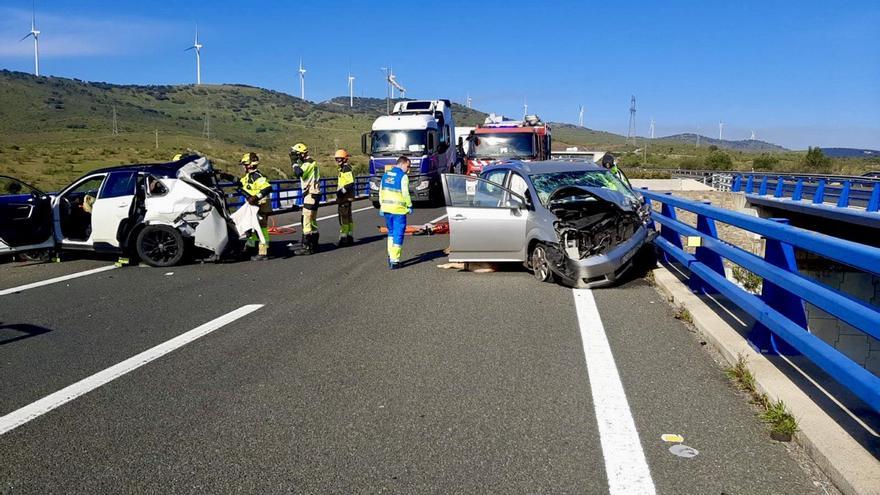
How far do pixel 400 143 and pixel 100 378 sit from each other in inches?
813

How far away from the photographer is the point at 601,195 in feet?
33.6

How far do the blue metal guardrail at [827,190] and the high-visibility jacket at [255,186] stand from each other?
60.1 feet

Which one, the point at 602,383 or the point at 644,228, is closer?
the point at 602,383

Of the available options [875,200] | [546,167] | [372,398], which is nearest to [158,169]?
[546,167]

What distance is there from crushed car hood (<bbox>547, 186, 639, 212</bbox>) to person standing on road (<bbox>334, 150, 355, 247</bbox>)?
5.13 m

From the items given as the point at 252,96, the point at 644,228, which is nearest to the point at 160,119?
the point at 252,96

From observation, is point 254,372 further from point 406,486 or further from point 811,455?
point 811,455

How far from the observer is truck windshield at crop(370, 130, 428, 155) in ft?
85.3

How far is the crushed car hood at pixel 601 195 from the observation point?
10.1 metres

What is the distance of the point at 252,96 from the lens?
182m

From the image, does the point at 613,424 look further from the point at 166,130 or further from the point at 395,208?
the point at 166,130

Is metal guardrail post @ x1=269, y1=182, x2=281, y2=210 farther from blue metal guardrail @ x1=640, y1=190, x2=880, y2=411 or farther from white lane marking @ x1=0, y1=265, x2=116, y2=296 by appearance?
blue metal guardrail @ x1=640, y1=190, x2=880, y2=411

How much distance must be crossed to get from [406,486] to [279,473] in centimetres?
72

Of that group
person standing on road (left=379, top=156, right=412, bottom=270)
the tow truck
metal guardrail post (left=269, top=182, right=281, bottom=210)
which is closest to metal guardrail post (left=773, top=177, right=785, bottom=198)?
the tow truck
